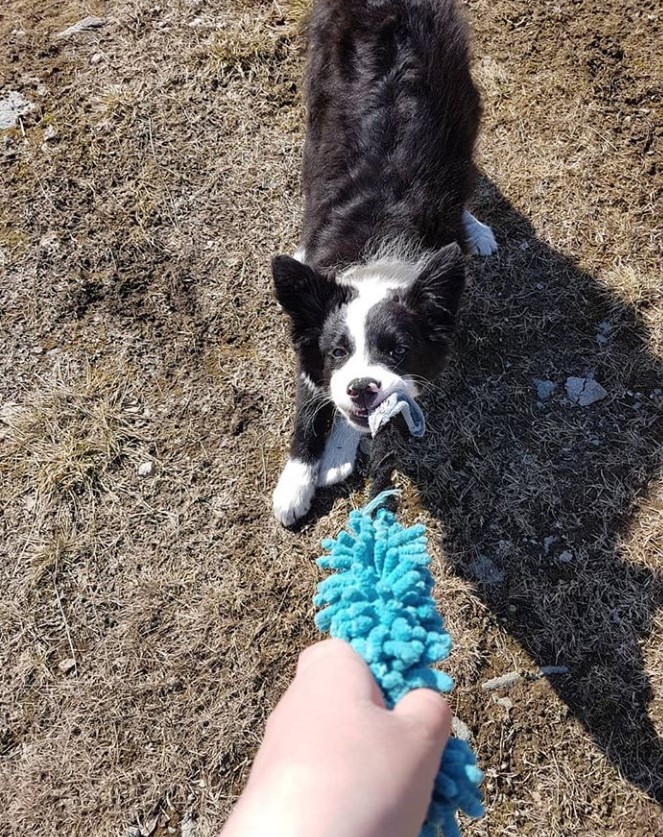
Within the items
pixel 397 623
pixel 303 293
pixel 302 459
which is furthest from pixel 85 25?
pixel 397 623

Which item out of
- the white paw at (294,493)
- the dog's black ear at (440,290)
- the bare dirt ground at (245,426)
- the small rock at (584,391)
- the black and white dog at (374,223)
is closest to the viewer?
the dog's black ear at (440,290)

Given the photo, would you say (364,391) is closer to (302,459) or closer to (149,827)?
(302,459)

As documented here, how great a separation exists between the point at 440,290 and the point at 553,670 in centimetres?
158

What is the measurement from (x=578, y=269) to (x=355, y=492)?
158cm

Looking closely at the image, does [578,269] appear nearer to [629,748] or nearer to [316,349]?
[316,349]

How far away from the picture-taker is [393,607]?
1.38 meters

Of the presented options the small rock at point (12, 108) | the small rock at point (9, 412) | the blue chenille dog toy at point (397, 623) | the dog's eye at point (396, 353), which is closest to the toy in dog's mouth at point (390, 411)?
the dog's eye at point (396, 353)

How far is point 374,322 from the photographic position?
2.51 metres

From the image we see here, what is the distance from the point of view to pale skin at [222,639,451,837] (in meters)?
0.86

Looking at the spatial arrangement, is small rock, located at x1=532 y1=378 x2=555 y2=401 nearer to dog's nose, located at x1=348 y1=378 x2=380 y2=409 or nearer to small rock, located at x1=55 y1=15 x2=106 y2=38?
dog's nose, located at x1=348 y1=378 x2=380 y2=409

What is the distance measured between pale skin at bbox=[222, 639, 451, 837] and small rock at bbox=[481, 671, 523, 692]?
1.69 meters

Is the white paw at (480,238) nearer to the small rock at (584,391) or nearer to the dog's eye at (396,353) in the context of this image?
the small rock at (584,391)

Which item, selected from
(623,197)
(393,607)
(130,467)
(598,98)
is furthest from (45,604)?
(598,98)

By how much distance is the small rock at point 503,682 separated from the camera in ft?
8.75
